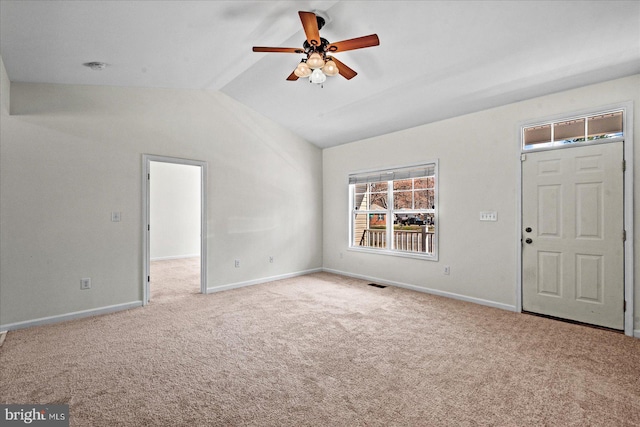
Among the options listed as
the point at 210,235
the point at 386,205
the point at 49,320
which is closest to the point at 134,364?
the point at 49,320

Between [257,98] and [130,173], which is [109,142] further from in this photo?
[257,98]

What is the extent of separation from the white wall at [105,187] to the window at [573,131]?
3915mm

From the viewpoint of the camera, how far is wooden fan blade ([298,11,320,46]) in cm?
231

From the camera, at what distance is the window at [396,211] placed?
4.93 meters

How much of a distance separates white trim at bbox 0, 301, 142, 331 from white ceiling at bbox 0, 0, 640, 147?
2.64 meters

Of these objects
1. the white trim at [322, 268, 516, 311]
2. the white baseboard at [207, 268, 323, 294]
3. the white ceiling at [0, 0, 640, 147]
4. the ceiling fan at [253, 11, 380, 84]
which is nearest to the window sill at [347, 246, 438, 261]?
the white trim at [322, 268, 516, 311]

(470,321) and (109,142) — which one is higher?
(109,142)

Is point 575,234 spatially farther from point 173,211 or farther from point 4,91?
point 173,211

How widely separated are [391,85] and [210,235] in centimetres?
337

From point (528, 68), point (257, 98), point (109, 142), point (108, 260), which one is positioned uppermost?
point (257, 98)

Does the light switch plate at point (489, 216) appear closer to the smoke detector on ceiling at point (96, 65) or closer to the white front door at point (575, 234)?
the white front door at point (575, 234)

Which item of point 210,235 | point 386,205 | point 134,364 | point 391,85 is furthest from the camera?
point 386,205

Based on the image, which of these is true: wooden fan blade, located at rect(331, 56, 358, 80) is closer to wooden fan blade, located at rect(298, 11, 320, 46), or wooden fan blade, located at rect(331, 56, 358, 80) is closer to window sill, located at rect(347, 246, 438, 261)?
wooden fan blade, located at rect(298, 11, 320, 46)

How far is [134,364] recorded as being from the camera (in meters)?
2.58
